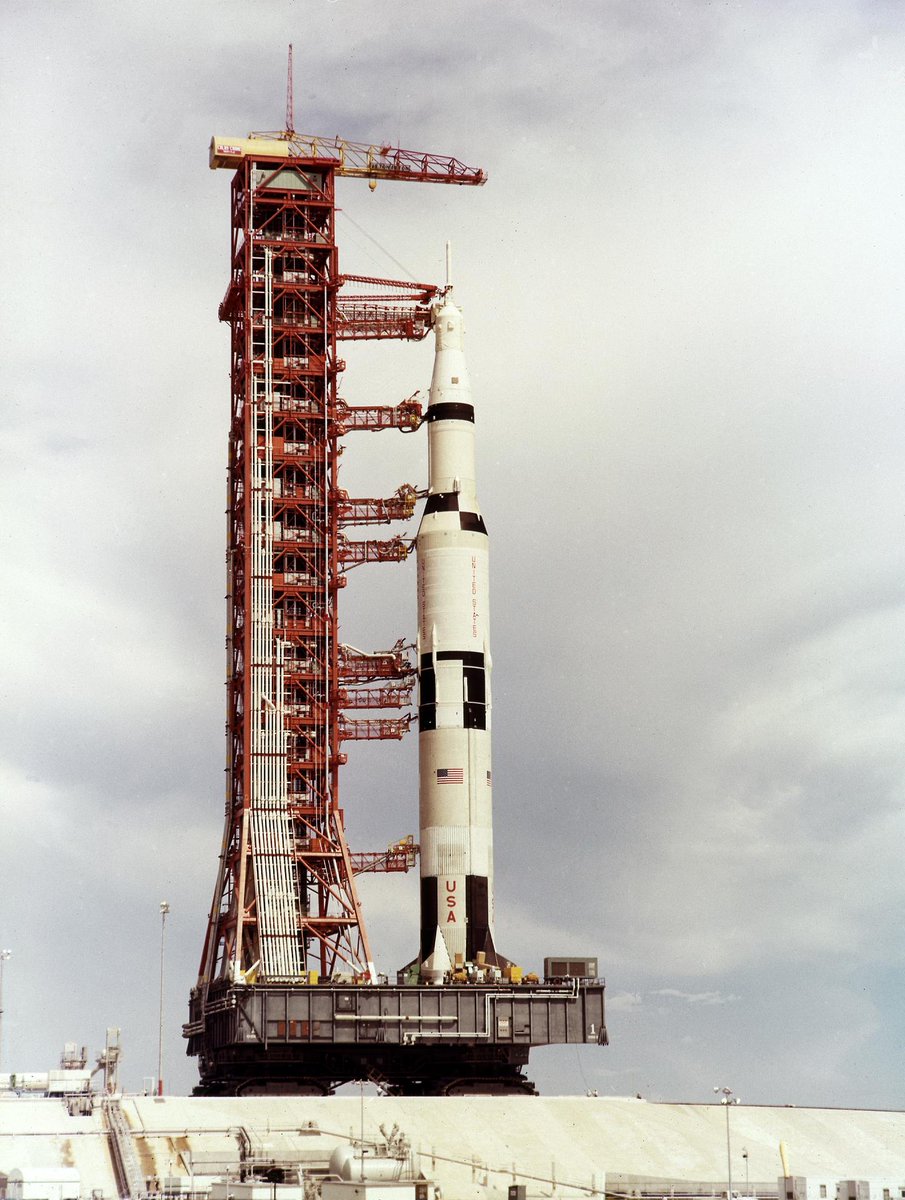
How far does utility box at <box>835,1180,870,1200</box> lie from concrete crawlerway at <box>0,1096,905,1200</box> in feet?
0.93

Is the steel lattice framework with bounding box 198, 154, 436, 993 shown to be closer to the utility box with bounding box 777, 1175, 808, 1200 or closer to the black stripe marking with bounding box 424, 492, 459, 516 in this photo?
the black stripe marking with bounding box 424, 492, 459, 516

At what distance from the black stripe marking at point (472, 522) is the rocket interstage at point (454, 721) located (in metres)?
0.05

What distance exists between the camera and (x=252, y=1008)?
10600 centimetres

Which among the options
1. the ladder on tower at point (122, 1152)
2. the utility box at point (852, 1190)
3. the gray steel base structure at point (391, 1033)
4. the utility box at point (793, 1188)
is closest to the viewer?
the ladder on tower at point (122, 1152)

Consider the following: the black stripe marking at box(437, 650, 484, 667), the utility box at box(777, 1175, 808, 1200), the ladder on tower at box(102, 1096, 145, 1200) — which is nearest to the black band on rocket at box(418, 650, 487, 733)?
the black stripe marking at box(437, 650, 484, 667)

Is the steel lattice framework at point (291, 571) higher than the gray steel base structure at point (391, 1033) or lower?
higher

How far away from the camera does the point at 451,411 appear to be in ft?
384

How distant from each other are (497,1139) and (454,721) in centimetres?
2172

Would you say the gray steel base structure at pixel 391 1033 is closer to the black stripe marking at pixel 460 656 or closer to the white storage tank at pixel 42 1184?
the black stripe marking at pixel 460 656

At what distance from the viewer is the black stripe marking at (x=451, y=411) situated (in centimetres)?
11694

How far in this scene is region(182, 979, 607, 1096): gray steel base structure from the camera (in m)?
Answer: 106

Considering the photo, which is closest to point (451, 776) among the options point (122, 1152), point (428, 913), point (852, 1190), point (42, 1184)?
point (428, 913)

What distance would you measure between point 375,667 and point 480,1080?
21795mm

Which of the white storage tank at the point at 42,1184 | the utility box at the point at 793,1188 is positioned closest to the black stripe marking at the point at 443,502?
the utility box at the point at 793,1188
